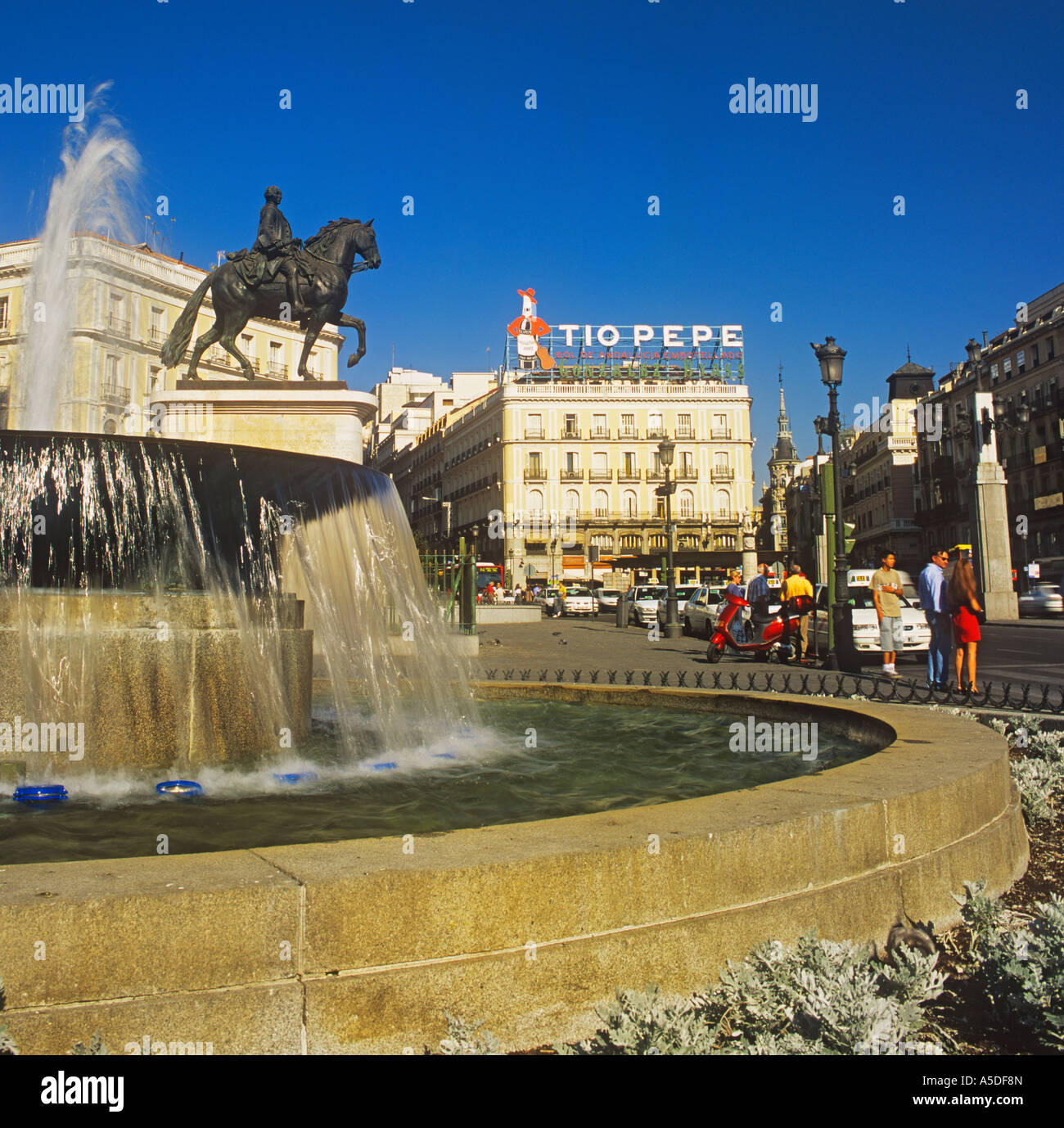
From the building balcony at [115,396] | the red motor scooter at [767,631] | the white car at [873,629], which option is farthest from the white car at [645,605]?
the building balcony at [115,396]

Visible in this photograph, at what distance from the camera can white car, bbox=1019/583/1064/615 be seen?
31.4 meters

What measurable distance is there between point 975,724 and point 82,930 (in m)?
4.67

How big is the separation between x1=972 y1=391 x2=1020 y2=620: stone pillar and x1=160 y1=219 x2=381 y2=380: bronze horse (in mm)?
21370

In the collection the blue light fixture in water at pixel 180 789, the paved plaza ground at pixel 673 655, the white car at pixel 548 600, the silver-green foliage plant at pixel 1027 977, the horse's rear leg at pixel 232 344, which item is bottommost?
the paved plaza ground at pixel 673 655

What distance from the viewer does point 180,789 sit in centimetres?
482

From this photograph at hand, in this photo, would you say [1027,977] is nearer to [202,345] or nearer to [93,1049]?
[93,1049]

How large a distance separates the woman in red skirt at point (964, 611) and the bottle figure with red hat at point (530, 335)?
206ft

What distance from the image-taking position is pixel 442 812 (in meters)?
4.46

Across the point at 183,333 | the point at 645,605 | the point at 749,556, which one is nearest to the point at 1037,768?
the point at 183,333

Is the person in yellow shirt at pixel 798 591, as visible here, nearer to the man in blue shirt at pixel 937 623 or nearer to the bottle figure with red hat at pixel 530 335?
the man in blue shirt at pixel 937 623

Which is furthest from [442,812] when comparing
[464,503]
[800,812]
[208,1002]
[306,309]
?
[464,503]

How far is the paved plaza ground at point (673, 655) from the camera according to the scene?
13750mm
